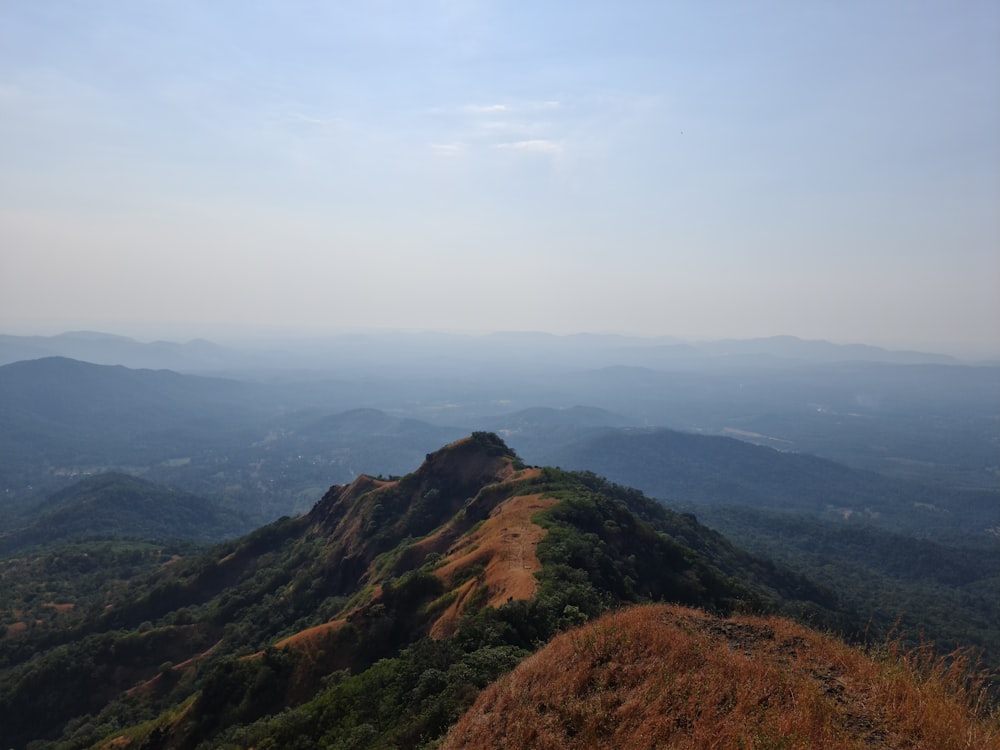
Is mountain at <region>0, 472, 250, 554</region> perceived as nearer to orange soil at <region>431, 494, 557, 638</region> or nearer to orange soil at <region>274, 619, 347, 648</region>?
orange soil at <region>274, 619, 347, 648</region>

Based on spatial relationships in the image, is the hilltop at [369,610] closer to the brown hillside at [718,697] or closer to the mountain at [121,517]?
the brown hillside at [718,697]

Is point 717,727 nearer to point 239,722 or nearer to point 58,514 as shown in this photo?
point 239,722

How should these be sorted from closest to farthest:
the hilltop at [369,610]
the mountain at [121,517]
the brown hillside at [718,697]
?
the brown hillside at [718,697] → the hilltop at [369,610] → the mountain at [121,517]

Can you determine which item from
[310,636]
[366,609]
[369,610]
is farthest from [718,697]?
[310,636]

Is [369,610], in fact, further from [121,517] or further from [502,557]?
[121,517]

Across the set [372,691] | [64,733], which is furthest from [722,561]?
[64,733]

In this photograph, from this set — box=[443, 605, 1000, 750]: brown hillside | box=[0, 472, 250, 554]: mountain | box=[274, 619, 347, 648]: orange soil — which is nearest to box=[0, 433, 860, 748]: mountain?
box=[274, 619, 347, 648]: orange soil

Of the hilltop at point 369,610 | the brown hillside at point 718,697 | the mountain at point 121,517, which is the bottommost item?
the mountain at point 121,517

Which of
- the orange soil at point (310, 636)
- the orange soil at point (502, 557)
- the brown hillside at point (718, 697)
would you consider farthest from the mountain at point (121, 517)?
the brown hillside at point (718, 697)
